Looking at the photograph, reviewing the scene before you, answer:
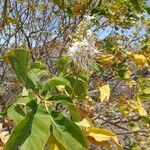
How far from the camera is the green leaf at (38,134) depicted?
1008mm

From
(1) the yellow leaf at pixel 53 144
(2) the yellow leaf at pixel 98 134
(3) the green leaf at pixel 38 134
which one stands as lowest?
(2) the yellow leaf at pixel 98 134

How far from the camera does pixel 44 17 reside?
5.62 metres

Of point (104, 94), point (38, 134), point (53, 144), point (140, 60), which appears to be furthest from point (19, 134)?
point (140, 60)

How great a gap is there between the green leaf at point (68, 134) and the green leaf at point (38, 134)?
0.03 meters

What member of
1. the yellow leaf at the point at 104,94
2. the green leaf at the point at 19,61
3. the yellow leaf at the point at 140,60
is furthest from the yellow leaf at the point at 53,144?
the yellow leaf at the point at 140,60

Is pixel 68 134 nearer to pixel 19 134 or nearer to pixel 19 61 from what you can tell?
pixel 19 134

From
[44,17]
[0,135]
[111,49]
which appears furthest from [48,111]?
[44,17]

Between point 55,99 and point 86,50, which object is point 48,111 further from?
point 86,50

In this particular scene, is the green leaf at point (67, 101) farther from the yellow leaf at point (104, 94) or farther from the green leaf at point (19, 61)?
the yellow leaf at point (104, 94)

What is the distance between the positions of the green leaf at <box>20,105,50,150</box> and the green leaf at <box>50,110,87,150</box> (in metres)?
0.03

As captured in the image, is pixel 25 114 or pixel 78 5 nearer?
pixel 25 114

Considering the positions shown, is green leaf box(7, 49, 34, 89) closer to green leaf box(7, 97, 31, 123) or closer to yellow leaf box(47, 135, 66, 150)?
green leaf box(7, 97, 31, 123)

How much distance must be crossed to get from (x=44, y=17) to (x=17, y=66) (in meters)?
4.51

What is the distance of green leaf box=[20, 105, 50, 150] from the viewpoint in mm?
1008
